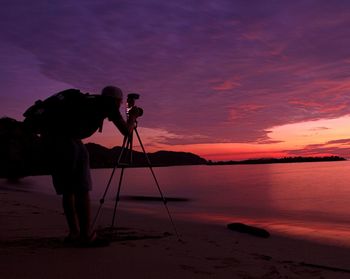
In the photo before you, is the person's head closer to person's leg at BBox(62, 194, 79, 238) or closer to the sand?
person's leg at BBox(62, 194, 79, 238)

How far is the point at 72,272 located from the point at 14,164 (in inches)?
2025

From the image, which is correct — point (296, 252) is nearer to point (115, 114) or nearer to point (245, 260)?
point (245, 260)

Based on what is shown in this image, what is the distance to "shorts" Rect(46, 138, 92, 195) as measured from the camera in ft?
14.3

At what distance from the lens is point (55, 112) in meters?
4.23

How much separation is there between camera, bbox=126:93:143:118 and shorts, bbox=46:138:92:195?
0.88 metres

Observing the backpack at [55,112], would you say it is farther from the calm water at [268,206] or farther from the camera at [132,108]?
the calm water at [268,206]

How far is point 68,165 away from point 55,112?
0.64 m

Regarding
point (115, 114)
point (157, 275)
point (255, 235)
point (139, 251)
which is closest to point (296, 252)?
point (255, 235)

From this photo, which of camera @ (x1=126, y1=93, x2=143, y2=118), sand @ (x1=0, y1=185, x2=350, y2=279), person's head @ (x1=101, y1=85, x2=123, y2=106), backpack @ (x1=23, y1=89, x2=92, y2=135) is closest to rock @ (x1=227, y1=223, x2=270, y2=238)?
sand @ (x1=0, y1=185, x2=350, y2=279)

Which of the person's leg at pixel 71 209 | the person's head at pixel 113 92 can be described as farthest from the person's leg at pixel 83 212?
the person's head at pixel 113 92

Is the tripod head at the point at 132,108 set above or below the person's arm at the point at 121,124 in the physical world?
above

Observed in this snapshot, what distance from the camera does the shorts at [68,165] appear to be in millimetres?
4344

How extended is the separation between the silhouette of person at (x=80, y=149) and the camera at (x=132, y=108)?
544mm

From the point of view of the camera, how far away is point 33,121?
425 centimetres
